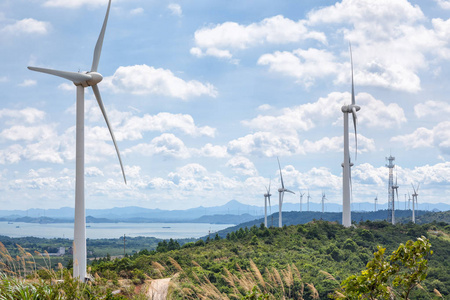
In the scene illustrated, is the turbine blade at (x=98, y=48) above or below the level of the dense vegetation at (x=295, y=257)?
above

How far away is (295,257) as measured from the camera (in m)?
37.4

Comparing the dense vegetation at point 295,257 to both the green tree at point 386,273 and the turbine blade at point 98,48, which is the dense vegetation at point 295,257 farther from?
the turbine blade at point 98,48

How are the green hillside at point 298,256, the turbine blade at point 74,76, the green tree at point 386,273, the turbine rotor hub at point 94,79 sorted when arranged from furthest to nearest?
the green hillside at point 298,256 → the turbine rotor hub at point 94,79 → the turbine blade at point 74,76 → the green tree at point 386,273

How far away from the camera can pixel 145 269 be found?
27969mm

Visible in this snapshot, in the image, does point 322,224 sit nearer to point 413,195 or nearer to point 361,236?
point 361,236

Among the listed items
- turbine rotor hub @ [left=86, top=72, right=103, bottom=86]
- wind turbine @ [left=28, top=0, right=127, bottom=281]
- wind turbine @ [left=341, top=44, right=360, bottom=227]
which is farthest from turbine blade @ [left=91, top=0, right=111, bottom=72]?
wind turbine @ [left=341, top=44, right=360, bottom=227]

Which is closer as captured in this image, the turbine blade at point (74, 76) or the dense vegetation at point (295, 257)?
the turbine blade at point (74, 76)

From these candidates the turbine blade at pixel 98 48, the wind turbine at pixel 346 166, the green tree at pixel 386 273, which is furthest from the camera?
the wind turbine at pixel 346 166

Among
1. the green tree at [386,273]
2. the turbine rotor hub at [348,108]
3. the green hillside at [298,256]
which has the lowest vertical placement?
the green hillside at [298,256]

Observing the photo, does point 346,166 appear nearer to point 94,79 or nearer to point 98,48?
point 98,48

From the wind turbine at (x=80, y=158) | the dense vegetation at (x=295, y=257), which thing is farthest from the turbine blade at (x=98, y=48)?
the dense vegetation at (x=295, y=257)

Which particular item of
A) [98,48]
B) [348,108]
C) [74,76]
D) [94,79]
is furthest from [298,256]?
[348,108]

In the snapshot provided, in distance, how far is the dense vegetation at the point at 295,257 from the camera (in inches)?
1003

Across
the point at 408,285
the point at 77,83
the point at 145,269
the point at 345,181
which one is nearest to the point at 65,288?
the point at 408,285
